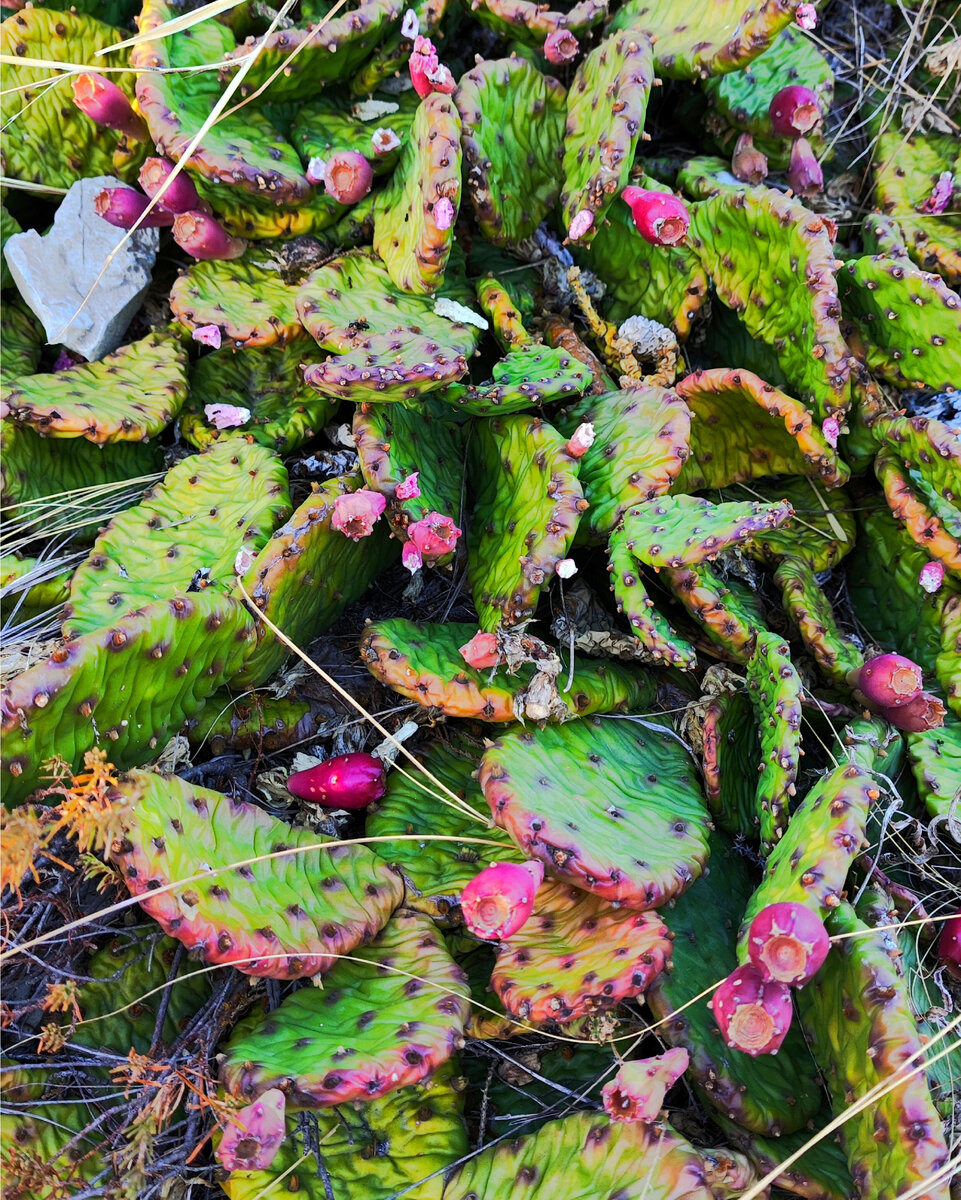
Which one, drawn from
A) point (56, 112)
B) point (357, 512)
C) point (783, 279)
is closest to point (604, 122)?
point (783, 279)

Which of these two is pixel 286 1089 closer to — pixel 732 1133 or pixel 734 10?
pixel 732 1133

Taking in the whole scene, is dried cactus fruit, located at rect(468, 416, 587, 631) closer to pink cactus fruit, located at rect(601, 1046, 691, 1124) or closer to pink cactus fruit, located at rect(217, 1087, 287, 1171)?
pink cactus fruit, located at rect(601, 1046, 691, 1124)

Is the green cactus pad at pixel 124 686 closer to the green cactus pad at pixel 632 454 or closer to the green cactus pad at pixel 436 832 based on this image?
the green cactus pad at pixel 436 832

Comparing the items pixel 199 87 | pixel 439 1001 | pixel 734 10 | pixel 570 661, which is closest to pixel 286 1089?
pixel 439 1001

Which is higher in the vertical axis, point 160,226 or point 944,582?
point 160,226

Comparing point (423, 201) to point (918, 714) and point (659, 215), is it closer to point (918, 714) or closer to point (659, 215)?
point (659, 215)

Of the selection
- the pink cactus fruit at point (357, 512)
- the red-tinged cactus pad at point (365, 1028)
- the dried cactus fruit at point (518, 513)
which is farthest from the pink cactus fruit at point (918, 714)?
the pink cactus fruit at point (357, 512)
